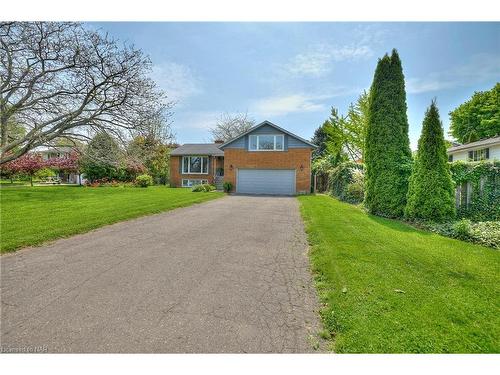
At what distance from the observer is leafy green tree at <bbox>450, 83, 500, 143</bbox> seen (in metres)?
32.2

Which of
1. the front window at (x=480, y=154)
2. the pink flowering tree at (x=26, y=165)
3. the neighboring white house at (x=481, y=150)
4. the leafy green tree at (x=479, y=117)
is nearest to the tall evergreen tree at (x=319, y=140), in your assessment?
the neighboring white house at (x=481, y=150)

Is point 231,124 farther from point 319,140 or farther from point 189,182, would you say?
point 189,182

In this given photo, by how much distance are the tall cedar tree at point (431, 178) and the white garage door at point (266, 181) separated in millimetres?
11140

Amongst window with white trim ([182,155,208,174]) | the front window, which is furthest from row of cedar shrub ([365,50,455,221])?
window with white trim ([182,155,208,174])

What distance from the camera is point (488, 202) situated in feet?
25.8

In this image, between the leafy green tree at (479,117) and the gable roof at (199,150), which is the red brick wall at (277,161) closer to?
the gable roof at (199,150)

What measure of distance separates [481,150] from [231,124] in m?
32.2

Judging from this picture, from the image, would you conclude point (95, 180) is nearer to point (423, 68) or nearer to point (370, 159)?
point (370, 159)

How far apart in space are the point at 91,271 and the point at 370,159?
33.1 ft

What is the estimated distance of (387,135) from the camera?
997 centimetres

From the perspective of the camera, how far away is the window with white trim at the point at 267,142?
19609mm

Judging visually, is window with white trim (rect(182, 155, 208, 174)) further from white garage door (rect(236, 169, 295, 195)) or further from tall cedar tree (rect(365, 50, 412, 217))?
tall cedar tree (rect(365, 50, 412, 217))

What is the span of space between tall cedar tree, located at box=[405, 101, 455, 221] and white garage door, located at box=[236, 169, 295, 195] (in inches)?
439

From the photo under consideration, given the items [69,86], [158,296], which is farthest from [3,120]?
[158,296]
